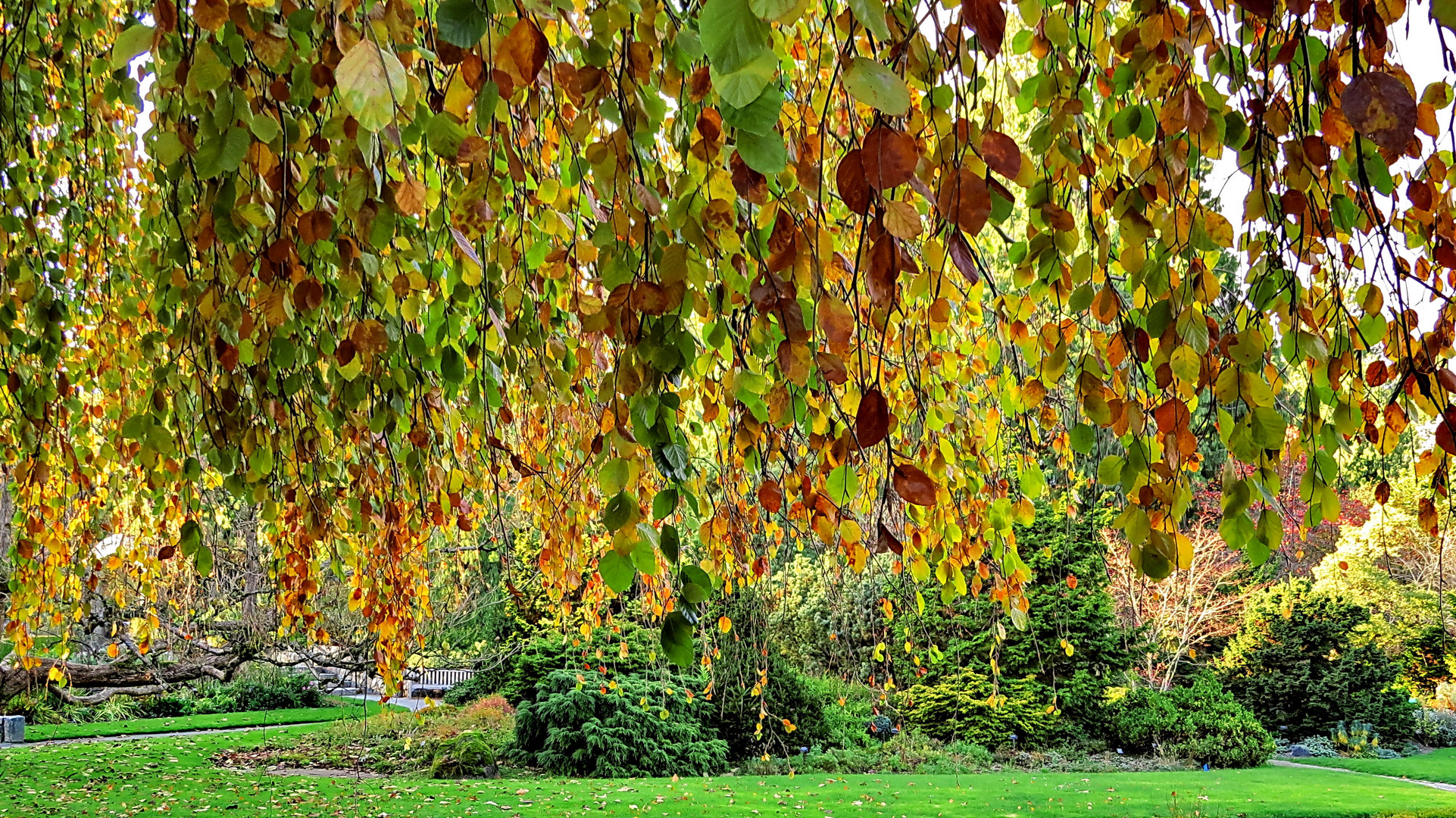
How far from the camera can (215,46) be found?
112cm

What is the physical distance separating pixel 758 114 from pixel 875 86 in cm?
7

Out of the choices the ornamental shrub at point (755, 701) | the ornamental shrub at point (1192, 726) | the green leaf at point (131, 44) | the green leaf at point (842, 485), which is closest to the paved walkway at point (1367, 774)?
the ornamental shrub at point (1192, 726)

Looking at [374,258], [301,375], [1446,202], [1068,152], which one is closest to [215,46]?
[374,258]

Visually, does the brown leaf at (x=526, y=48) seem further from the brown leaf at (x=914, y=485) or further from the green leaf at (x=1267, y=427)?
the green leaf at (x=1267, y=427)

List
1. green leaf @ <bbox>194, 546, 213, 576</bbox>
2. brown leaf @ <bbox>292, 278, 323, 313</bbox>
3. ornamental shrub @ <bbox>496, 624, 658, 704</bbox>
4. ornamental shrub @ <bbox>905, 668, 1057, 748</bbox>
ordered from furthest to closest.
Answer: ornamental shrub @ <bbox>905, 668, 1057, 748</bbox>, ornamental shrub @ <bbox>496, 624, 658, 704</bbox>, green leaf @ <bbox>194, 546, 213, 576</bbox>, brown leaf @ <bbox>292, 278, 323, 313</bbox>

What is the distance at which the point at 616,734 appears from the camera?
7.15m

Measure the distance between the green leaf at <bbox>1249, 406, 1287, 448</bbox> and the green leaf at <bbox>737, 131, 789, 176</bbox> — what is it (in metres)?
0.56

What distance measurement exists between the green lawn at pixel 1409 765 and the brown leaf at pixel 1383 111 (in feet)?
28.9

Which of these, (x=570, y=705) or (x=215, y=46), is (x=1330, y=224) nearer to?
(x=215, y=46)

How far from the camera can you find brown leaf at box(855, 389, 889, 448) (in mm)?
757

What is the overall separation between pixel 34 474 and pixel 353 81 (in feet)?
5.81

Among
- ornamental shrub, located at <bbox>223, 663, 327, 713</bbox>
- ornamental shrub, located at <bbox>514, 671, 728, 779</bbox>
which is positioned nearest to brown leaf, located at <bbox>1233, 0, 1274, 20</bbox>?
ornamental shrub, located at <bbox>514, 671, 728, 779</bbox>

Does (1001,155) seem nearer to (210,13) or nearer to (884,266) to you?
(884,266)

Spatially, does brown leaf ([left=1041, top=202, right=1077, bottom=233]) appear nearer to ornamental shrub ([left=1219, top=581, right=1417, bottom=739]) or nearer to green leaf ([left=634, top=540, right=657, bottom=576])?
green leaf ([left=634, top=540, right=657, bottom=576])
